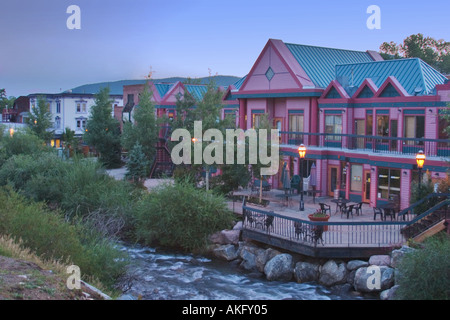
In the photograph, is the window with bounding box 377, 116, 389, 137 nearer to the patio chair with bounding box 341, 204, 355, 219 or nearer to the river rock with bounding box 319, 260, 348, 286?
the patio chair with bounding box 341, 204, 355, 219

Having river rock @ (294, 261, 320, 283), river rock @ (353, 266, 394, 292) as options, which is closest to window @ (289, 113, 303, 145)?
river rock @ (294, 261, 320, 283)

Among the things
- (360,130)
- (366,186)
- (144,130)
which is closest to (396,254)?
(366,186)

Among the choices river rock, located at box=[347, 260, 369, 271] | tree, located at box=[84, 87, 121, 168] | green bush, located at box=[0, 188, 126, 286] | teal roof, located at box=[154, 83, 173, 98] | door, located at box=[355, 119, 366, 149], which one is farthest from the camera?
teal roof, located at box=[154, 83, 173, 98]

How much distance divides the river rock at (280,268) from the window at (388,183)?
28.4 ft

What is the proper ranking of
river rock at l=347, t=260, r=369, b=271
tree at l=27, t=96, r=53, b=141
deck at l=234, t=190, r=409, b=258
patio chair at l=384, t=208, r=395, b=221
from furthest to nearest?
tree at l=27, t=96, r=53, b=141
patio chair at l=384, t=208, r=395, b=221
deck at l=234, t=190, r=409, b=258
river rock at l=347, t=260, r=369, b=271

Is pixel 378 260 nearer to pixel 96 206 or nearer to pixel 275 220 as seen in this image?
pixel 275 220

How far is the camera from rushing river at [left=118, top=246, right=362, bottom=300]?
64.2ft

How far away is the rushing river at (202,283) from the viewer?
19.6m

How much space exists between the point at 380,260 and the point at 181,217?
32.2 ft

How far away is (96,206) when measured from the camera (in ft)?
96.7

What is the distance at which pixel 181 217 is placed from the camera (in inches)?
1017

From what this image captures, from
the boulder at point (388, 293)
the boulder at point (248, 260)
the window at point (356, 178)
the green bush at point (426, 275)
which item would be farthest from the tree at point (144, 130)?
the green bush at point (426, 275)

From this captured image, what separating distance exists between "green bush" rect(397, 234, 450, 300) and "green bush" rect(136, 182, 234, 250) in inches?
446

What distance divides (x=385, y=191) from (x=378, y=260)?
8.74 metres
